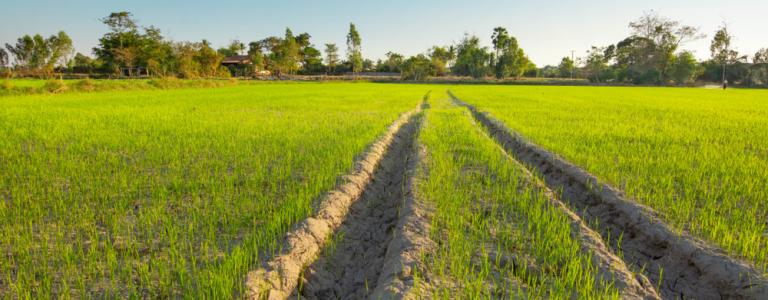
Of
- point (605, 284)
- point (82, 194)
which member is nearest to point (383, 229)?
point (605, 284)

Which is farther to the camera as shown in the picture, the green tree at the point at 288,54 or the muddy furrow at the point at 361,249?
the green tree at the point at 288,54

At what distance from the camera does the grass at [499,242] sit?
238cm

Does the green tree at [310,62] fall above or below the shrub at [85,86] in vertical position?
above

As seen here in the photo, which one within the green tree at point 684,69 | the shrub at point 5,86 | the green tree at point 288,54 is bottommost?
the shrub at point 5,86

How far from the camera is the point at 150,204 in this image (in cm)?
383

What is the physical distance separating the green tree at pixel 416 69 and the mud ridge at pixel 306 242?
62.4 metres

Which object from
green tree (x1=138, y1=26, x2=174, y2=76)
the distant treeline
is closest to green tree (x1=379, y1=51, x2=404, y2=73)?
the distant treeline

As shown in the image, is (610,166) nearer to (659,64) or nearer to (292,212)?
(292,212)

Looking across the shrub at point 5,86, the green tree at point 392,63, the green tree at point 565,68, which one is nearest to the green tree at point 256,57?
the green tree at point 392,63

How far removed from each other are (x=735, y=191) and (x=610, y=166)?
1.34m

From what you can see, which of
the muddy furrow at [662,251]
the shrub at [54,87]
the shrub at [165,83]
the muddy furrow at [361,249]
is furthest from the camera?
the shrub at [165,83]

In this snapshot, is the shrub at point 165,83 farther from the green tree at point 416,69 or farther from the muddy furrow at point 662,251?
the green tree at point 416,69

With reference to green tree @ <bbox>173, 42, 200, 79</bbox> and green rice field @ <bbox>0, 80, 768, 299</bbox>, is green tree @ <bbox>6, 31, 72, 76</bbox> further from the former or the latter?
green rice field @ <bbox>0, 80, 768, 299</bbox>

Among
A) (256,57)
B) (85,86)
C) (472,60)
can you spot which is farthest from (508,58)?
(85,86)
